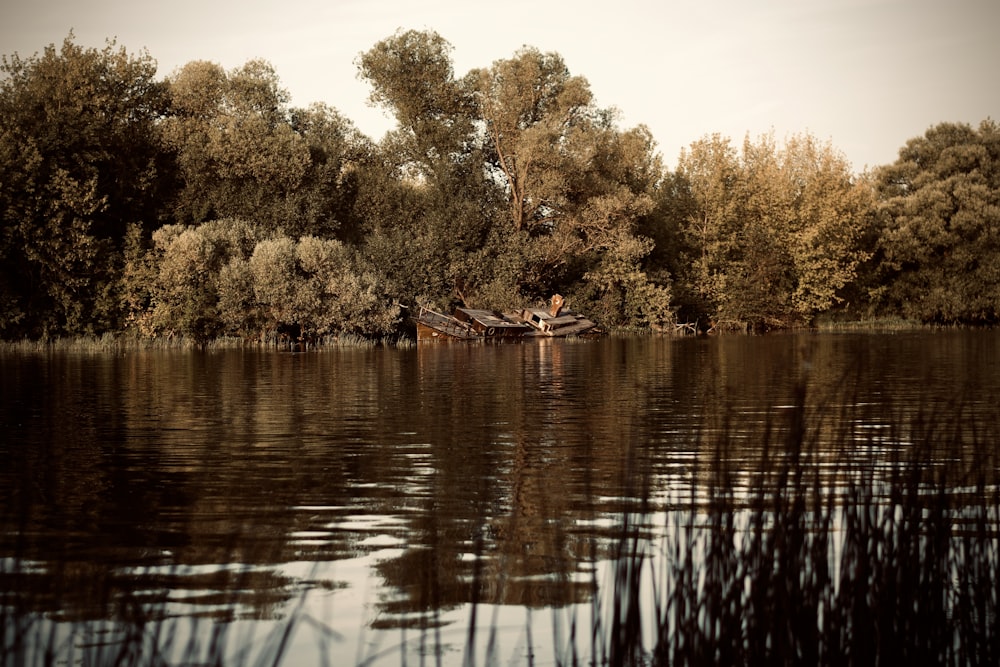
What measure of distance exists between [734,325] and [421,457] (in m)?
61.8

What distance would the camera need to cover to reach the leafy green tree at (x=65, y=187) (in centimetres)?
5231

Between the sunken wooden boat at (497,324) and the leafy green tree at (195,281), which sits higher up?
the leafy green tree at (195,281)

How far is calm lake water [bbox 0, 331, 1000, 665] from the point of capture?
262 inches

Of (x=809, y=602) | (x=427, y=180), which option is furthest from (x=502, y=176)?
(x=809, y=602)

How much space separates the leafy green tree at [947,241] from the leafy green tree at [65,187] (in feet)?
173

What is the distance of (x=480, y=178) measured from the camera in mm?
67750

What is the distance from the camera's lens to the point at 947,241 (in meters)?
76.8

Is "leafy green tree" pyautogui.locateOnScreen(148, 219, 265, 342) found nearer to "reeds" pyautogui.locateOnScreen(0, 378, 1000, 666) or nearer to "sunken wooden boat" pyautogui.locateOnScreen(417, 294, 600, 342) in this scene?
"sunken wooden boat" pyautogui.locateOnScreen(417, 294, 600, 342)

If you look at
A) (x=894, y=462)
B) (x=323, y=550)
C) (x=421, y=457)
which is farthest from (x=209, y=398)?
(x=894, y=462)

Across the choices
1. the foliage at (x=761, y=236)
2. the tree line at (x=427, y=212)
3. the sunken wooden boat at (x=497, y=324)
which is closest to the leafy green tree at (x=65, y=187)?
the tree line at (x=427, y=212)

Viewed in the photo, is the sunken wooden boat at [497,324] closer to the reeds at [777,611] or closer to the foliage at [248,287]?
the foliage at [248,287]

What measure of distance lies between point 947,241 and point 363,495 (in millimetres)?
73983

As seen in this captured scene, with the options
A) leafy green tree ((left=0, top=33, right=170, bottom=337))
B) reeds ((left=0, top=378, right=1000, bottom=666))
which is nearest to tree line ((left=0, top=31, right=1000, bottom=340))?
leafy green tree ((left=0, top=33, right=170, bottom=337))

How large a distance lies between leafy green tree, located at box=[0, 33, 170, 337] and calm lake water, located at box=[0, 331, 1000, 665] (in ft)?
86.7
